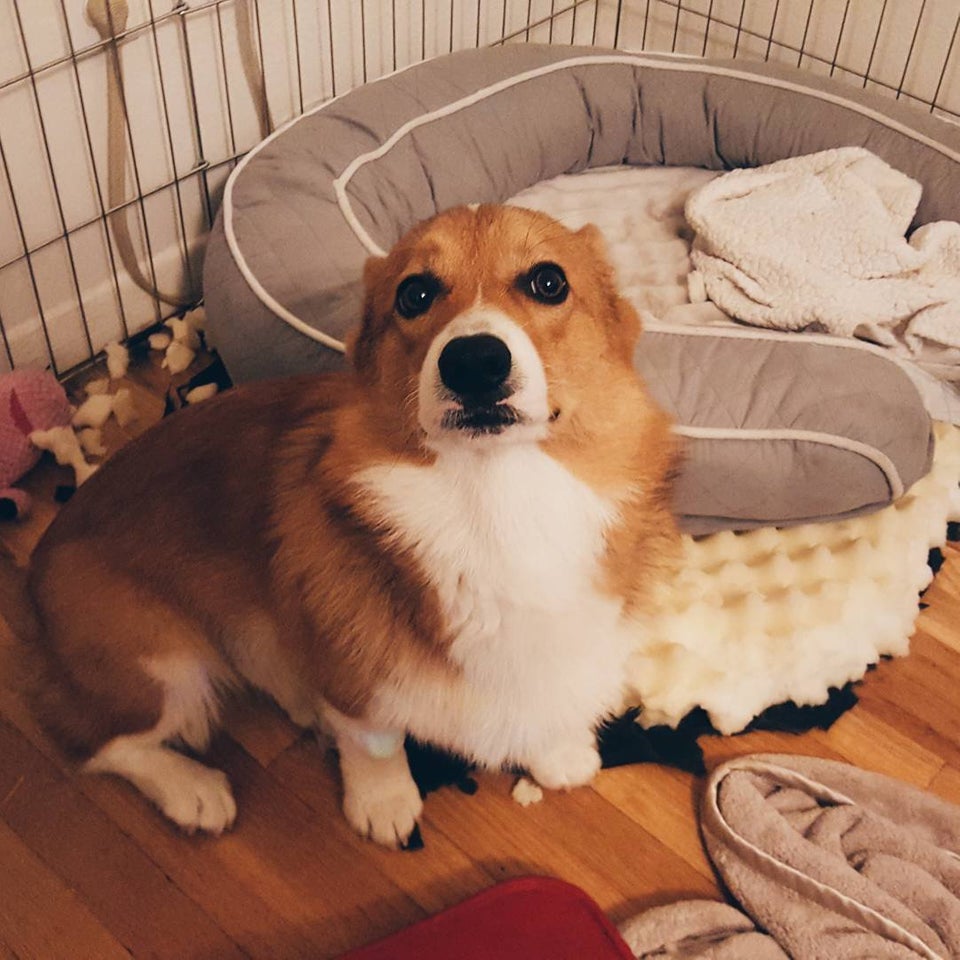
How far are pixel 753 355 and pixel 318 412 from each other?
913mm

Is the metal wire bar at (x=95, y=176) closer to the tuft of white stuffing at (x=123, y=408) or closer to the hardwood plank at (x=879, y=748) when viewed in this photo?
the tuft of white stuffing at (x=123, y=408)

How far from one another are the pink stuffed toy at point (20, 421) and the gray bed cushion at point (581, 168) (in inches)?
16.6

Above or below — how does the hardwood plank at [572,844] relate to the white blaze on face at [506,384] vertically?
below

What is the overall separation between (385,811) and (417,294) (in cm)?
84

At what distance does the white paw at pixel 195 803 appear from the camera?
1.64 metres

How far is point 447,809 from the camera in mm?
1712

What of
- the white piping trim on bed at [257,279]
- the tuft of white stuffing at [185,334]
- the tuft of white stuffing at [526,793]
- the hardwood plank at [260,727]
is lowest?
the hardwood plank at [260,727]

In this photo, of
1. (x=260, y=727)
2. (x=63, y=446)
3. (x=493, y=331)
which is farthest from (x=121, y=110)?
(x=493, y=331)

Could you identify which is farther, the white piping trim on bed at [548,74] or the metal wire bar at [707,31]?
the metal wire bar at [707,31]

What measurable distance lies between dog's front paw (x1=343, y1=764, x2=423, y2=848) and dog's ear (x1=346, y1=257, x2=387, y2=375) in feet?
2.22

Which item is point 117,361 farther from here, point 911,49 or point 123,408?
point 911,49

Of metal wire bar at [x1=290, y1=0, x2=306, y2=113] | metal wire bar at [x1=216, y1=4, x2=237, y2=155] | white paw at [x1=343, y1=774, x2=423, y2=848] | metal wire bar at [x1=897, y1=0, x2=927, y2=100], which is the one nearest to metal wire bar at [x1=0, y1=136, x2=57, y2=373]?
metal wire bar at [x1=216, y1=4, x2=237, y2=155]

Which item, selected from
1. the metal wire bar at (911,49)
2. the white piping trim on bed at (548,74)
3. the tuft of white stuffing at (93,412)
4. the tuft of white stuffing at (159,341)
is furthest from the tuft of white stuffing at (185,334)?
the metal wire bar at (911,49)

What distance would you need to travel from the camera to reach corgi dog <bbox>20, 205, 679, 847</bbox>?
129cm
